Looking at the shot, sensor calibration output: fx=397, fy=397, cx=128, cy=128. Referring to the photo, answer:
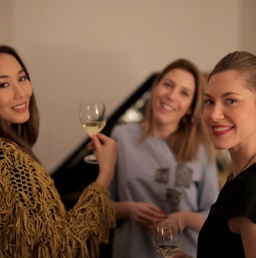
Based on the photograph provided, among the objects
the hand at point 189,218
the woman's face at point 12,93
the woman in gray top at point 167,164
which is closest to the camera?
the woman's face at point 12,93

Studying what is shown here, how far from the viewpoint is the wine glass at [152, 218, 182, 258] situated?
1418 mm

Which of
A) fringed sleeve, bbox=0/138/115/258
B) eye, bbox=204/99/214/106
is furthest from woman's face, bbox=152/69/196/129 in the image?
fringed sleeve, bbox=0/138/115/258

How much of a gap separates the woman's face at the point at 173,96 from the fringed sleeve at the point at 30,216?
87 cm

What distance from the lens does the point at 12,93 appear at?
5.20 feet

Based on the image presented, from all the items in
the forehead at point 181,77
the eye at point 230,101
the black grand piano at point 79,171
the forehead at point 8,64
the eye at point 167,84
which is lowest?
the black grand piano at point 79,171

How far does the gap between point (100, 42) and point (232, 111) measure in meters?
1.61

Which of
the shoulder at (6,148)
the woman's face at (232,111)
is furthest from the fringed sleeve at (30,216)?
the woman's face at (232,111)

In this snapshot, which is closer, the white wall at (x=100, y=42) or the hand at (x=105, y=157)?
the hand at (x=105, y=157)

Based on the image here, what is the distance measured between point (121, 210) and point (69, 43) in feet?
3.94

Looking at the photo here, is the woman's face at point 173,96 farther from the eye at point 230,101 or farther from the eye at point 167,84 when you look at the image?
the eye at point 230,101

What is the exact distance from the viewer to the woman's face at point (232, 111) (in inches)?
50.4

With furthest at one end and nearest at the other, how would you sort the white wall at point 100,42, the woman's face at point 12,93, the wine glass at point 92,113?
the white wall at point 100,42, the wine glass at point 92,113, the woman's face at point 12,93

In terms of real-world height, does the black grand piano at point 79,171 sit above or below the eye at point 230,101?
below

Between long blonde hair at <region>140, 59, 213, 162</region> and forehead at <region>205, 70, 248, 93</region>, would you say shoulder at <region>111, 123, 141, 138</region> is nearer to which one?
long blonde hair at <region>140, 59, 213, 162</region>
